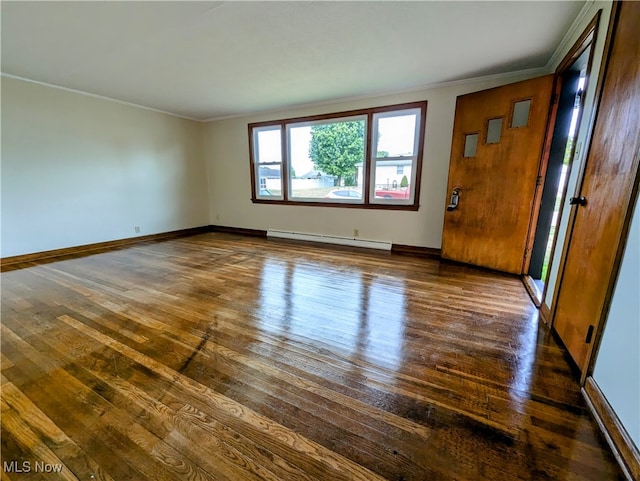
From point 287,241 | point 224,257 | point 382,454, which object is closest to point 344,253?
point 287,241

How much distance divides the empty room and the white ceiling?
0.03 m

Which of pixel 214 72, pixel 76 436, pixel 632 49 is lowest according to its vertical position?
pixel 76 436

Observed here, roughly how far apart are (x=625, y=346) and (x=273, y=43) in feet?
10.8

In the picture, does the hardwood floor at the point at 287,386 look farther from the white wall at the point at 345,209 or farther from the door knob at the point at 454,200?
the white wall at the point at 345,209

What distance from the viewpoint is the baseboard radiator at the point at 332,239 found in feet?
15.0

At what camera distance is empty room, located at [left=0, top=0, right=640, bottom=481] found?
1224 millimetres

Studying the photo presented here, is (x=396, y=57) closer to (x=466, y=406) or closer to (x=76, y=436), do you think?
(x=466, y=406)

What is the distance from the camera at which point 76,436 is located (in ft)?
4.03

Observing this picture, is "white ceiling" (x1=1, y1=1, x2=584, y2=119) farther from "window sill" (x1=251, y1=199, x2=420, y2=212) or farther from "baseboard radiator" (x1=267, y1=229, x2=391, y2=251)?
"baseboard radiator" (x1=267, y1=229, x2=391, y2=251)

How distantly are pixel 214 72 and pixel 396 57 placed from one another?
7.02 ft

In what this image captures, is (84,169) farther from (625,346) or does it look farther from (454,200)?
(625,346)
